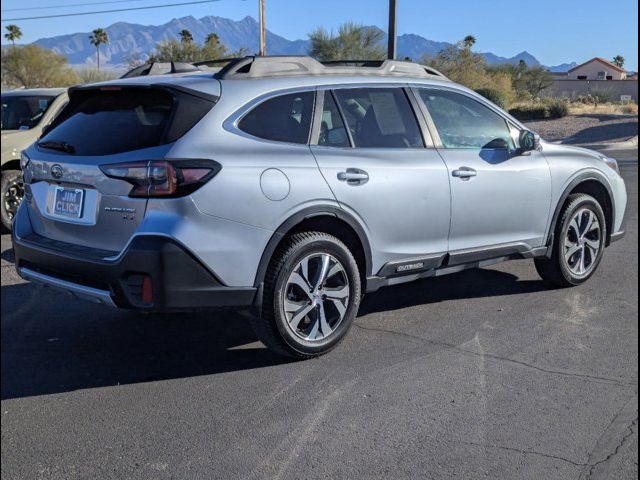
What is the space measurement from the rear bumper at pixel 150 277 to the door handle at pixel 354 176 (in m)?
0.97

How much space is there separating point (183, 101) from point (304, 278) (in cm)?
131

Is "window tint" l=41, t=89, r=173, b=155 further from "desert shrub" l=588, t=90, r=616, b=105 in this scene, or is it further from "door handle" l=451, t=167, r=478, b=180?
"desert shrub" l=588, t=90, r=616, b=105

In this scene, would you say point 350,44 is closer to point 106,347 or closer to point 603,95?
point 603,95

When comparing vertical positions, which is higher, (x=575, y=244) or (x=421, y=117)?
(x=421, y=117)

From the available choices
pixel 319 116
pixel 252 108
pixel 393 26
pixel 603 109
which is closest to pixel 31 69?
pixel 393 26

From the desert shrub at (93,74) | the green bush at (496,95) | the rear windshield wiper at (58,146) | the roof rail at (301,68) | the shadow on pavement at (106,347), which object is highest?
the roof rail at (301,68)

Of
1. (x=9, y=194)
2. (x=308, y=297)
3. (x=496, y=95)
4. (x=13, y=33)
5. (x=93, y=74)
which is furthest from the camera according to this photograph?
(x=13, y=33)

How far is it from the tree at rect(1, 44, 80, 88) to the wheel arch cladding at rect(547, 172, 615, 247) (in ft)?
141

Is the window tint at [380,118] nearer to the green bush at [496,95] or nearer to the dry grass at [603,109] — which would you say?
the dry grass at [603,109]

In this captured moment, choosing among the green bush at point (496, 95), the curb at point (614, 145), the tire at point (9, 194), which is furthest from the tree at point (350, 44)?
the tire at point (9, 194)

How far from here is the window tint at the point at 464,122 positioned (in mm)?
5332

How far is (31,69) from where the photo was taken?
4503 cm

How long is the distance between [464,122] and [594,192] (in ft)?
5.47

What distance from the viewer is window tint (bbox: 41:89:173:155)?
13.4ft
